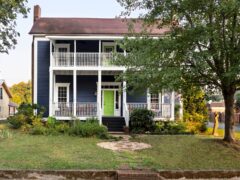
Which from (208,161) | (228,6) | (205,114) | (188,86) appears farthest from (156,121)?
(228,6)

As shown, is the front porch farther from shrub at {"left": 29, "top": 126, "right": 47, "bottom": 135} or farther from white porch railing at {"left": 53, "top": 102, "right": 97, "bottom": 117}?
shrub at {"left": 29, "top": 126, "right": 47, "bottom": 135}

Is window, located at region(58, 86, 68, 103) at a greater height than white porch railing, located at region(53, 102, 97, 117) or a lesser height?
greater

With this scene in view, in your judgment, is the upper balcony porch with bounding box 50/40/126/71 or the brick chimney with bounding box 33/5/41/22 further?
the brick chimney with bounding box 33/5/41/22

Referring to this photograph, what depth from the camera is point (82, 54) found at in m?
24.2

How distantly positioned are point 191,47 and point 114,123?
40.1 ft

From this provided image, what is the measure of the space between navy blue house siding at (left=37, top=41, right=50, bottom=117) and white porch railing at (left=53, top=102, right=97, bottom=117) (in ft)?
6.70

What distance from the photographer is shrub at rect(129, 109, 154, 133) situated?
21844 millimetres

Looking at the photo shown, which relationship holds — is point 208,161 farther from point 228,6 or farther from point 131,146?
point 228,6

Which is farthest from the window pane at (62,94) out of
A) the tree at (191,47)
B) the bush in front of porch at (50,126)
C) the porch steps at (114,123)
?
the tree at (191,47)

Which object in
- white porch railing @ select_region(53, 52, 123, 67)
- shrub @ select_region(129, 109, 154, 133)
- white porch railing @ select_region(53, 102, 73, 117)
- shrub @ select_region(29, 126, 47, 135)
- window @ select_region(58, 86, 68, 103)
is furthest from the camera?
window @ select_region(58, 86, 68, 103)

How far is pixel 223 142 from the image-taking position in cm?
1497

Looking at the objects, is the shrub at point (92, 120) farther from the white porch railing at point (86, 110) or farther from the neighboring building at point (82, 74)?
the white porch railing at point (86, 110)

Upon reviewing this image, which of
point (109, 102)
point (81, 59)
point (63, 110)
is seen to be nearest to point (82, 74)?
point (81, 59)

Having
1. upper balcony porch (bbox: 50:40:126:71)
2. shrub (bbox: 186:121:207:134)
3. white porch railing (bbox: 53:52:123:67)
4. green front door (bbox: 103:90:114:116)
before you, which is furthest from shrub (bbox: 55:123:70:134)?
shrub (bbox: 186:121:207:134)
